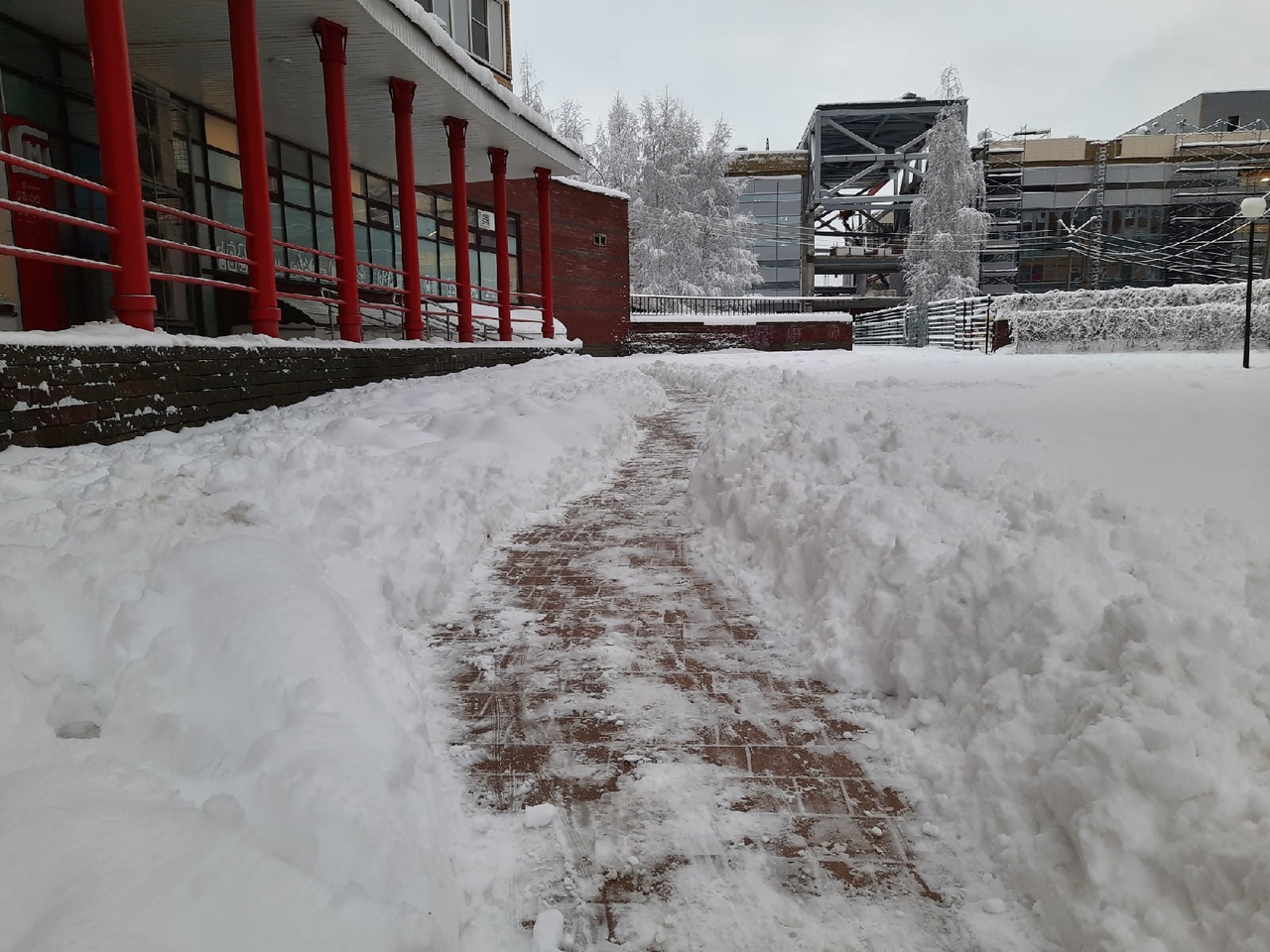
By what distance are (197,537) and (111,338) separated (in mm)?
2733

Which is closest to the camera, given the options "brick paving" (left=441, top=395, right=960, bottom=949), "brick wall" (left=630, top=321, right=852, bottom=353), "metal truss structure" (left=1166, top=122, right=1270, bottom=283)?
"brick paving" (left=441, top=395, right=960, bottom=949)

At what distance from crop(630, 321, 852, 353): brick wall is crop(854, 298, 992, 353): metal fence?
3.62 meters

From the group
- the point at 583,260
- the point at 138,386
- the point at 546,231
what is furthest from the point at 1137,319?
the point at 138,386

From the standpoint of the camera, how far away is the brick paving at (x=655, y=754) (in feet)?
7.09

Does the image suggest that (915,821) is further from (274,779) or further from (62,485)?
(62,485)

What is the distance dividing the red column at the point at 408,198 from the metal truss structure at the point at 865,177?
Answer: 42.0 metres

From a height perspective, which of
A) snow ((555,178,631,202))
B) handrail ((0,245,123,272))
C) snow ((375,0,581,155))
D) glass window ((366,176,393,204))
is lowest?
handrail ((0,245,123,272))

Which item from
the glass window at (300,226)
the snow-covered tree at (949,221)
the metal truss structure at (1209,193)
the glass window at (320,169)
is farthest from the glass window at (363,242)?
the metal truss structure at (1209,193)

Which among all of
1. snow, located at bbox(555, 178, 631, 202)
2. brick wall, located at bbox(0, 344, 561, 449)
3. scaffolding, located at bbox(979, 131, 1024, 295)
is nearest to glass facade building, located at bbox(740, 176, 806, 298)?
scaffolding, located at bbox(979, 131, 1024, 295)

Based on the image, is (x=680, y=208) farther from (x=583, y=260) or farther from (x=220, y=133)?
(x=220, y=133)

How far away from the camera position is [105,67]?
5461 millimetres

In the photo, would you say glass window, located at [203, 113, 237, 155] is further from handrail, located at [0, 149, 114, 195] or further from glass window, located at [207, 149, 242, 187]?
handrail, located at [0, 149, 114, 195]

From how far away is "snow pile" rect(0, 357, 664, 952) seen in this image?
1.58m

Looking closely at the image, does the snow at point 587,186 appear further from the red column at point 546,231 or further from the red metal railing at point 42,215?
the red metal railing at point 42,215
